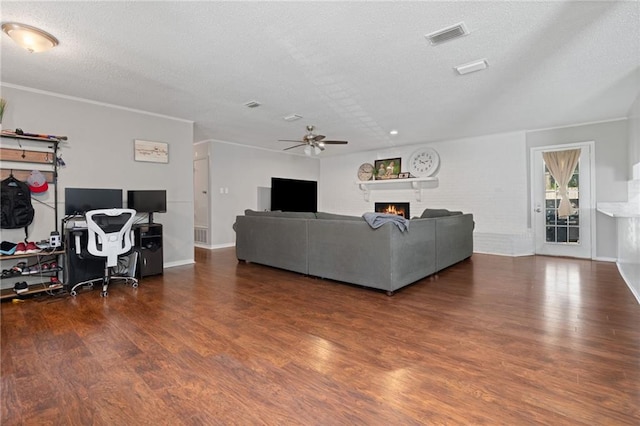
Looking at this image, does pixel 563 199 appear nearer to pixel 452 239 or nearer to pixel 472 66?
pixel 452 239

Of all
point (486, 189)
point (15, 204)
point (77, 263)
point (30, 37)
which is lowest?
point (77, 263)

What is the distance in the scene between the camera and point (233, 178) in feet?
24.2

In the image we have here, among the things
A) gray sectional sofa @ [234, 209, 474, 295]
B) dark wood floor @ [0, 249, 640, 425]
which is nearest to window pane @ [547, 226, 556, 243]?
gray sectional sofa @ [234, 209, 474, 295]

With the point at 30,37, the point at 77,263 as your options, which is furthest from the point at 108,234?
the point at 30,37

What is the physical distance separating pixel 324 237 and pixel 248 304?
1319mm

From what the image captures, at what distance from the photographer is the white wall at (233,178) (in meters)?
7.04

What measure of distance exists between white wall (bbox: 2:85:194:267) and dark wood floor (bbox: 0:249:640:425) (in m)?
1.50

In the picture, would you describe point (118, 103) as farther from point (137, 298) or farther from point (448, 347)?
point (448, 347)

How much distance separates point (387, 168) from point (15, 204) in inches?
278

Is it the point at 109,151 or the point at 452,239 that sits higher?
the point at 109,151

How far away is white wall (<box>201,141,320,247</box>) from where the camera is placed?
277 inches

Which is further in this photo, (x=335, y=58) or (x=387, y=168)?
(x=387, y=168)

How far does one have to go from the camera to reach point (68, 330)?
2.52m

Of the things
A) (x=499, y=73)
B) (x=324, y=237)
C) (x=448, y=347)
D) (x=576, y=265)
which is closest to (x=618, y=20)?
(x=499, y=73)
